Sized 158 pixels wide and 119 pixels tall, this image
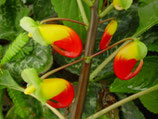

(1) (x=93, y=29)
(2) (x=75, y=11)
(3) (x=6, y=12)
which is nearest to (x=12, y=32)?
(3) (x=6, y=12)

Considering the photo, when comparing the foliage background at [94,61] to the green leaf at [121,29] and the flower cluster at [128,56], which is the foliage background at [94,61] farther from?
the flower cluster at [128,56]

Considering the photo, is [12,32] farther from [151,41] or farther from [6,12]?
[151,41]

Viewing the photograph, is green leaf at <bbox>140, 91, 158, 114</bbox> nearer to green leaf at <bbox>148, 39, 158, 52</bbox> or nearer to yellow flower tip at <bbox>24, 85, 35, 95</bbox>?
green leaf at <bbox>148, 39, 158, 52</bbox>

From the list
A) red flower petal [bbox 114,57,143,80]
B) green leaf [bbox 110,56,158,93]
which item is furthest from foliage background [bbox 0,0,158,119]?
red flower petal [bbox 114,57,143,80]

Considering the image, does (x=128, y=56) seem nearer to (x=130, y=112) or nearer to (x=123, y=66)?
(x=123, y=66)

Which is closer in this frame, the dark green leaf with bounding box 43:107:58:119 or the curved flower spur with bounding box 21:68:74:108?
the curved flower spur with bounding box 21:68:74:108

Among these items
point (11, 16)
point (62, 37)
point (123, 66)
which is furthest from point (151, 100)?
point (11, 16)
